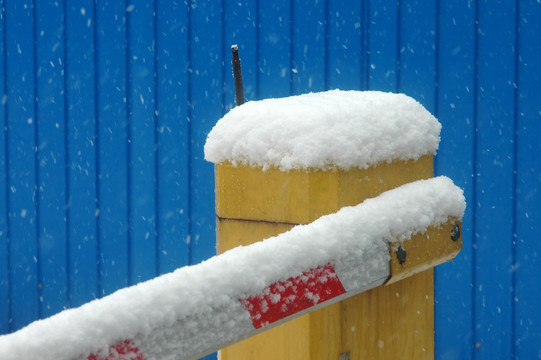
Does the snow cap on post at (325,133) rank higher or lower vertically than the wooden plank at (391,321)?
higher

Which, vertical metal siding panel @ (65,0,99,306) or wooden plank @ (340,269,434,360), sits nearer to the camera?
wooden plank @ (340,269,434,360)

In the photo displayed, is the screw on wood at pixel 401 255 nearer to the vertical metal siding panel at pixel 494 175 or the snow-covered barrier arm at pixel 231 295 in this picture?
the snow-covered barrier arm at pixel 231 295

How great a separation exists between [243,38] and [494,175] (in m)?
1.22

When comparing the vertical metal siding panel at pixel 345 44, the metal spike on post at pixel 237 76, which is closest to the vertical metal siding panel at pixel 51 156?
the vertical metal siding panel at pixel 345 44

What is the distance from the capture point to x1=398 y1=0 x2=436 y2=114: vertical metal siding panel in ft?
10.2

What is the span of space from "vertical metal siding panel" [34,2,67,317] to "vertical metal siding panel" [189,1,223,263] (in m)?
0.68

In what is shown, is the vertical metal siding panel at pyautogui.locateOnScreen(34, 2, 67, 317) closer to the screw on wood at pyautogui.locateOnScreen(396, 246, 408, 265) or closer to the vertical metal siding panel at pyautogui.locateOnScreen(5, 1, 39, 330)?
the vertical metal siding panel at pyautogui.locateOnScreen(5, 1, 39, 330)

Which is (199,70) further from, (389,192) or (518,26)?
(389,192)

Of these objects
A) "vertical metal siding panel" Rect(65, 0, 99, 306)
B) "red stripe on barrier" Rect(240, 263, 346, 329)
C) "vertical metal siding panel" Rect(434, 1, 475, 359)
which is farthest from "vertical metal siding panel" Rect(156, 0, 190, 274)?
"red stripe on barrier" Rect(240, 263, 346, 329)

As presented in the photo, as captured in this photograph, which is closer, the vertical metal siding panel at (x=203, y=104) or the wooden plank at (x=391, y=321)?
the wooden plank at (x=391, y=321)

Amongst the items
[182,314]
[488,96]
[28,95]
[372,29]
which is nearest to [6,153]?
[28,95]

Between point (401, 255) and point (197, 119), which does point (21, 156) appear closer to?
point (197, 119)

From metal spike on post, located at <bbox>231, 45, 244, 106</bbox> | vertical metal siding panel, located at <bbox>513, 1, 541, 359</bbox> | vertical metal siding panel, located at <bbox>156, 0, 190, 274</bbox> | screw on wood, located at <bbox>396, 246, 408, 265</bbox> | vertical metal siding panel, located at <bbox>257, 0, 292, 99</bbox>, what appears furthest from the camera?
vertical metal siding panel, located at <bbox>156, 0, 190, 274</bbox>

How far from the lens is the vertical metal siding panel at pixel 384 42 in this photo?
3152 millimetres
